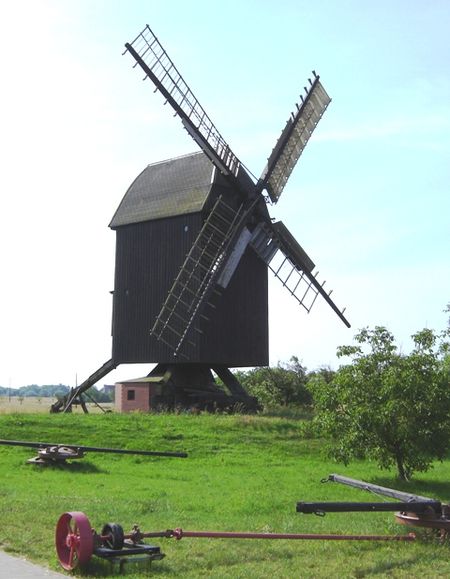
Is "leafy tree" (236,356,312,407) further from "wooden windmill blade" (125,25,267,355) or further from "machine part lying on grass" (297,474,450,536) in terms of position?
"machine part lying on grass" (297,474,450,536)

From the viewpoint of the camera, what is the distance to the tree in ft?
62.5

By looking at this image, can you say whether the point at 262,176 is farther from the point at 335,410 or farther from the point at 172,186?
the point at 335,410

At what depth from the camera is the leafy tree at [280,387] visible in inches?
1678

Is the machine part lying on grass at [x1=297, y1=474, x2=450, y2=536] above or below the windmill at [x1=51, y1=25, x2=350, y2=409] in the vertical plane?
below

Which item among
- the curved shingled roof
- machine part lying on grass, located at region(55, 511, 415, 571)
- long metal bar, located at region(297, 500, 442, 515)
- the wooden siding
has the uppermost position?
the curved shingled roof

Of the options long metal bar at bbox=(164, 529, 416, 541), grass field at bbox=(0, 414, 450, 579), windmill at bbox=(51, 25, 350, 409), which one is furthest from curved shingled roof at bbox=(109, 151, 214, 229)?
long metal bar at bbox=(164, 529, 416, 541)

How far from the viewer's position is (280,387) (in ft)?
142

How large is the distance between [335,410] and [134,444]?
6552mm

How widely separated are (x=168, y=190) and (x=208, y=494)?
1899 cm

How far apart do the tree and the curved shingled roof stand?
11.8 metres

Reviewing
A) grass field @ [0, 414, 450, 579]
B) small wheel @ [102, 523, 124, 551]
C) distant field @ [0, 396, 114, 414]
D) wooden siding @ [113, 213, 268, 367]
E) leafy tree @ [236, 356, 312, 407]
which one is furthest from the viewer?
leafy tree @ [236, 356, 312, 407]

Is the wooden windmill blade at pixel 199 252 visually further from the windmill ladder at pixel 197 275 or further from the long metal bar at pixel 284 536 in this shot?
the long metal bar at pixel 284 536

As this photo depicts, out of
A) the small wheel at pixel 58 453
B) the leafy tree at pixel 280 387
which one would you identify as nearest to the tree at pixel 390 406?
the small wheel at pixel 58 453

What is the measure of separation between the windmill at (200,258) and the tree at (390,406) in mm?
9906
